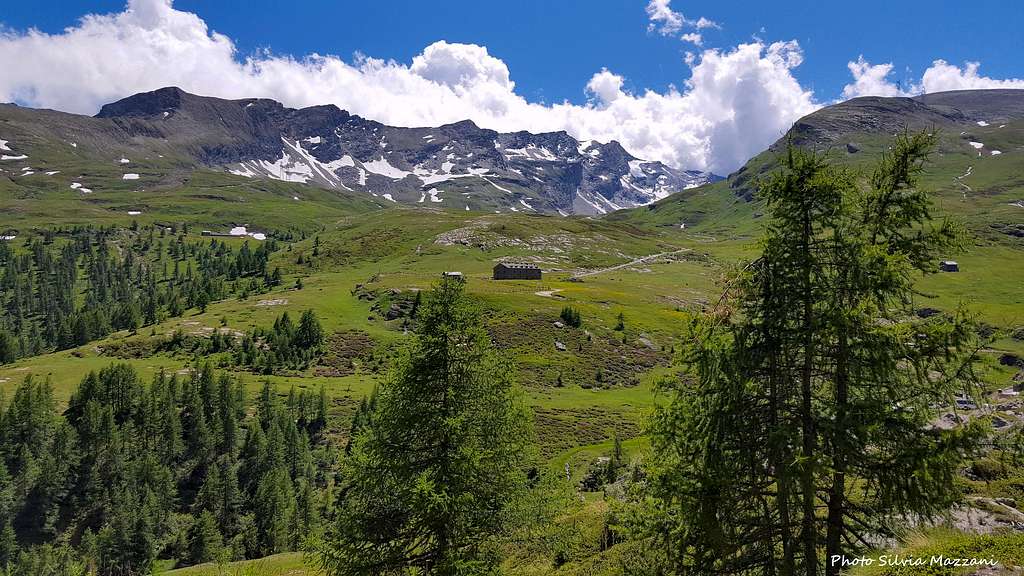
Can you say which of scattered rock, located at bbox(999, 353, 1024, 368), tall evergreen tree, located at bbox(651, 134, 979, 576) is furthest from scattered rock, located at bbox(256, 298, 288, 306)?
scattered rock, located at bbox(999, 353, 1024, 368)

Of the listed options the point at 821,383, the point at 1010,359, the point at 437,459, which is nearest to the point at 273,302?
the point at 437,459

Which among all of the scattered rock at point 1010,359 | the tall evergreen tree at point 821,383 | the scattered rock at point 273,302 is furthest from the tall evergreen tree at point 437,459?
the scattered rock at point 273,302

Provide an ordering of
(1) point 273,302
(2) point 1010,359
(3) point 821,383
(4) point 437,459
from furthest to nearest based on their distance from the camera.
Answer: (1) point 273,302
(2) point 1010,359
(4) point 437,459
(3) point 821,383

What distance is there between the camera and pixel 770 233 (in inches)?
436

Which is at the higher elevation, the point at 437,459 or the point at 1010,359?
the point at 437,459

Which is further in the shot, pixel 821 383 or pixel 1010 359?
pixel 1010 359

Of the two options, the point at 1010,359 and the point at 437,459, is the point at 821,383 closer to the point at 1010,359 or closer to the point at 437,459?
the point at 437,459

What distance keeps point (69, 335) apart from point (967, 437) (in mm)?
186256

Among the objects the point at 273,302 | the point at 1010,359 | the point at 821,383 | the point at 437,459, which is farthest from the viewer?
the point at 273,302

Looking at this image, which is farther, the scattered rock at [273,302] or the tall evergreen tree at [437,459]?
the scattered rock at [273,302]

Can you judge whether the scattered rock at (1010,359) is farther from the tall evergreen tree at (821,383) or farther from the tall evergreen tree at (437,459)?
the tall evergreen tree at (437,459)

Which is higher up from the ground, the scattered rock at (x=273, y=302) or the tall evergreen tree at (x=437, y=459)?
the tall evergreen tree at (x=437, y=459)

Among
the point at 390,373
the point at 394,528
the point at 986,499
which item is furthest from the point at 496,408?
the point at 986,499

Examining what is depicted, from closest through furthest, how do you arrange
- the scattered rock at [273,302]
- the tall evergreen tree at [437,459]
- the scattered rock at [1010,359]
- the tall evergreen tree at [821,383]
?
the tall evergreen tree at [821,383], the tall evergreen tree at [437,459], the scattered rock at [1010,359], the scattered rock at [273,302]
